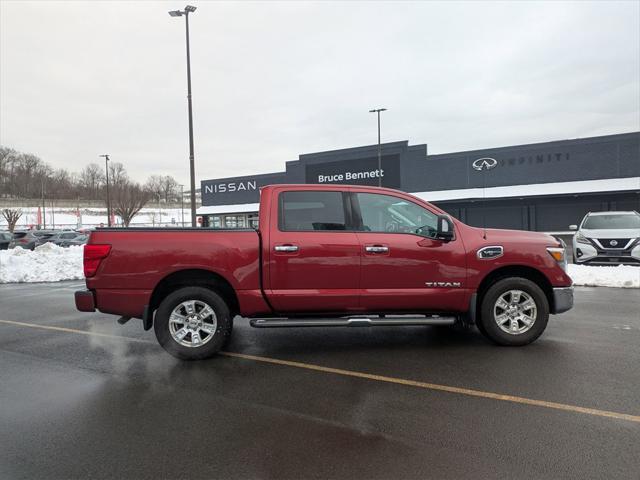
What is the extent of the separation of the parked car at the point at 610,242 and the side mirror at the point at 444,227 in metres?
10.1

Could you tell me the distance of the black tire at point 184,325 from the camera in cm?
511

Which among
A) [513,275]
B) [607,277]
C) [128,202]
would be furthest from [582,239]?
[128,202]

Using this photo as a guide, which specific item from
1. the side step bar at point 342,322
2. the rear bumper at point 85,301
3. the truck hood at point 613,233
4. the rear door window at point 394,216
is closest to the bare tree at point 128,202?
the truck hood at point 613,233

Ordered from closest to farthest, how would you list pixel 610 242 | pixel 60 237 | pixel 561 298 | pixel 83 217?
pixel 561 298
pixel 610 242
pixel 60 237
pixel 83 217

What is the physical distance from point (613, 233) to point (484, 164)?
82.0 ft

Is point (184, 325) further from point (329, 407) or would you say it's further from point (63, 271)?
point (63, 271)

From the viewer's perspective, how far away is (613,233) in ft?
42.2

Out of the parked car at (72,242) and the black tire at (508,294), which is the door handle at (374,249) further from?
the parked car at (72,242)

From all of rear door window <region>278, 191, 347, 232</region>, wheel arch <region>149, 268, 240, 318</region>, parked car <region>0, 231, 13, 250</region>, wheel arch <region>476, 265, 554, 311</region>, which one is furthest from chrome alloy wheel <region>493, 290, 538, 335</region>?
parked car <region>0, 231, 13, 250</region>

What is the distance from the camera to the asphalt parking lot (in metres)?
2.96

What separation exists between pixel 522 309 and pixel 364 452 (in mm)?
3320

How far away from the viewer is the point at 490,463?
2924 millimetres

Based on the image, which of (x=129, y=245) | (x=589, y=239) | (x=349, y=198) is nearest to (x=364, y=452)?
(x=349, y=198)

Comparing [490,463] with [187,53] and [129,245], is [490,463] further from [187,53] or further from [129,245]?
[187,53]
